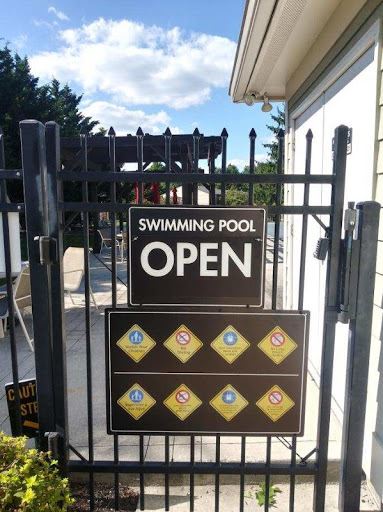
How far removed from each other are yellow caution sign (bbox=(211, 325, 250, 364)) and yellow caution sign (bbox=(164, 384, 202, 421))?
0.25 m

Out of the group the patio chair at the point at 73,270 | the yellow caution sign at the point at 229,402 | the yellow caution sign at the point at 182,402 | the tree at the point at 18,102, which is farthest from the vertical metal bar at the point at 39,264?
the tree at the point at 18,102

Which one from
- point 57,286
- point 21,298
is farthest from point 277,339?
point 21,298

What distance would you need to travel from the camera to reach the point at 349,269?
1744 mm

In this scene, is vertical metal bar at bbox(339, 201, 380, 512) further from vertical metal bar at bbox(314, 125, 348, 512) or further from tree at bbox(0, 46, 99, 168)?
tree at bbox(0, 46, 99, 168)

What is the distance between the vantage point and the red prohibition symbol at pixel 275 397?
1.90 m

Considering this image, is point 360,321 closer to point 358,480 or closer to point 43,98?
point 358,480

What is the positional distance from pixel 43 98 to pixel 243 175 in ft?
73.8

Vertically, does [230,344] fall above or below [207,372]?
above

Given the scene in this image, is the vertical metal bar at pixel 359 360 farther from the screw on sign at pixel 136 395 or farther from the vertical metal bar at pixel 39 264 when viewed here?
the vertical metal bar at pixel 39 264

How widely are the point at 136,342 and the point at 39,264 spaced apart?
1.89 ft

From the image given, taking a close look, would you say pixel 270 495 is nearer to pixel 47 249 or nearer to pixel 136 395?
pixel 136 395

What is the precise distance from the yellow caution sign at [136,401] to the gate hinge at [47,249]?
0.72 m

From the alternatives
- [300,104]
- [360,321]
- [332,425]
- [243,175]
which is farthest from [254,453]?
[300,104]

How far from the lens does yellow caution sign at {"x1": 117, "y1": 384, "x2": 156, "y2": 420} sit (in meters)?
1.92
